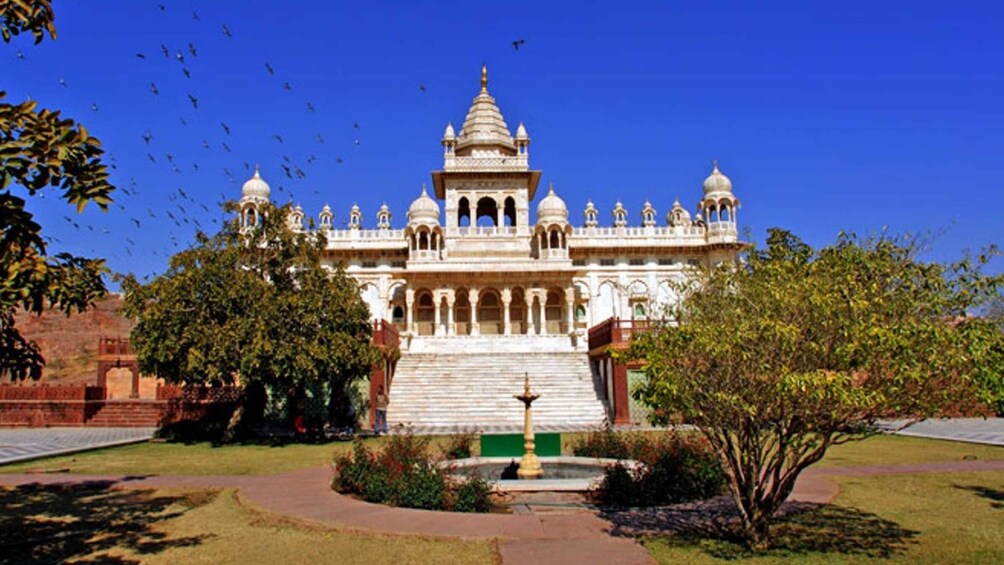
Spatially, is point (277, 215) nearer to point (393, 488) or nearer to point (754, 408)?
point (393, 488)

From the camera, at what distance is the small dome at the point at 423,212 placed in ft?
146

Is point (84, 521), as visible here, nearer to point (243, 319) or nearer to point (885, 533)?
point (885, 533)

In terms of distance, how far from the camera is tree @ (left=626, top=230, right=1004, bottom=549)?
6609 mm

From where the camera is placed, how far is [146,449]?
60.4 ft

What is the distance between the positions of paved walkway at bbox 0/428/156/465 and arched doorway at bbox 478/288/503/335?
22.2 meters

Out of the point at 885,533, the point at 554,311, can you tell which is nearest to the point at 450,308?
the point at 554,311

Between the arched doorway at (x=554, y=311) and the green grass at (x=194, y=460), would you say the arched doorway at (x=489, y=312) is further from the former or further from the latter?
the green grass at (x=194, y=460)

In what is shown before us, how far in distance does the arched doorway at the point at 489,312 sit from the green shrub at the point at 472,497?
111ft

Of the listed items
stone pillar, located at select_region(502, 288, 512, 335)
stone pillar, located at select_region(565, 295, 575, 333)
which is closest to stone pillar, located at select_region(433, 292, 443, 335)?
stone pillar, located at select_region(502, 288, 512, 335)

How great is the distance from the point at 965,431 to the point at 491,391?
52.0 ft

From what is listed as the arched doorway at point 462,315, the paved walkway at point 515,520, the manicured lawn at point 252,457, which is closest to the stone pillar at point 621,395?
the manicured lawn at point 252,457

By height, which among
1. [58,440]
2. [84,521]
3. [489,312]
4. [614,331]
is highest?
[489,312]

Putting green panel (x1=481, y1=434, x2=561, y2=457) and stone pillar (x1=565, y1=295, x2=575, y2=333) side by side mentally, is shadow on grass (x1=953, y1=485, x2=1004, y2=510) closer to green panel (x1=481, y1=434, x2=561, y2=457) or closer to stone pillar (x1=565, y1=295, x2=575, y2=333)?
green panel (x1=481, y1=434, x2=561, y2=457)

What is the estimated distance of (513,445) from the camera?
13242 mm
